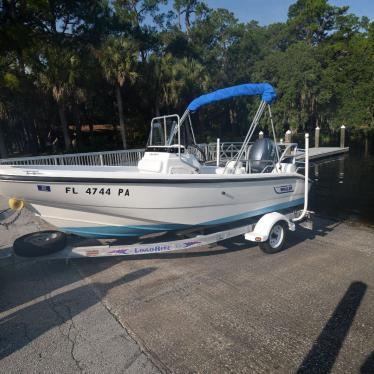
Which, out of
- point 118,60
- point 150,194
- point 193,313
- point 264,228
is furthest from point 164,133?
point 118,60

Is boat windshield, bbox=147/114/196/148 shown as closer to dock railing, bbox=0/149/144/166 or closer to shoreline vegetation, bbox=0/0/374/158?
dock railing, bbox=0/149/144/166

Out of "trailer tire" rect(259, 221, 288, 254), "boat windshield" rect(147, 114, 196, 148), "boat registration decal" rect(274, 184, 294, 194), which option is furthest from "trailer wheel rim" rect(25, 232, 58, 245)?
"boat registration decal" rect(274, 184, 294, 194)

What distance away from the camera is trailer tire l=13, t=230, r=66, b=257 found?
175 inches

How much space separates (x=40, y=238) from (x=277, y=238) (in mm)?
3851

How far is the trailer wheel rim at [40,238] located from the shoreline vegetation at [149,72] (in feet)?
45.9

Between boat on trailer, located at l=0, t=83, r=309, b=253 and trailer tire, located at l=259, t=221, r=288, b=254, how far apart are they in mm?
438

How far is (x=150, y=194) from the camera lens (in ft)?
14.9

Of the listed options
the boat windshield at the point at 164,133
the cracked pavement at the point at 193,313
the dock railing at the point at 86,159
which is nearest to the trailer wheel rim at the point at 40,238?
the cracked pavement at the point at 193,313

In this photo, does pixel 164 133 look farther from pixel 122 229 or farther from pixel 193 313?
pixel 193 313

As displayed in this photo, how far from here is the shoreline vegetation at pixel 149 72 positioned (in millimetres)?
18141

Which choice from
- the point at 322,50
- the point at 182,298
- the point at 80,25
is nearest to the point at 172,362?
the point at 182,298

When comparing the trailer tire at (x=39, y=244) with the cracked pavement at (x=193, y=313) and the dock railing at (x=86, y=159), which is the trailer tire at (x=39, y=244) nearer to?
the cracked pavement at (x=193, y=313)

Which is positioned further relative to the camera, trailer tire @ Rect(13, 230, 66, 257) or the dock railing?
the dock railing

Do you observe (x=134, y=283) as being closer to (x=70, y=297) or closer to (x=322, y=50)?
(x=70, y=297)
